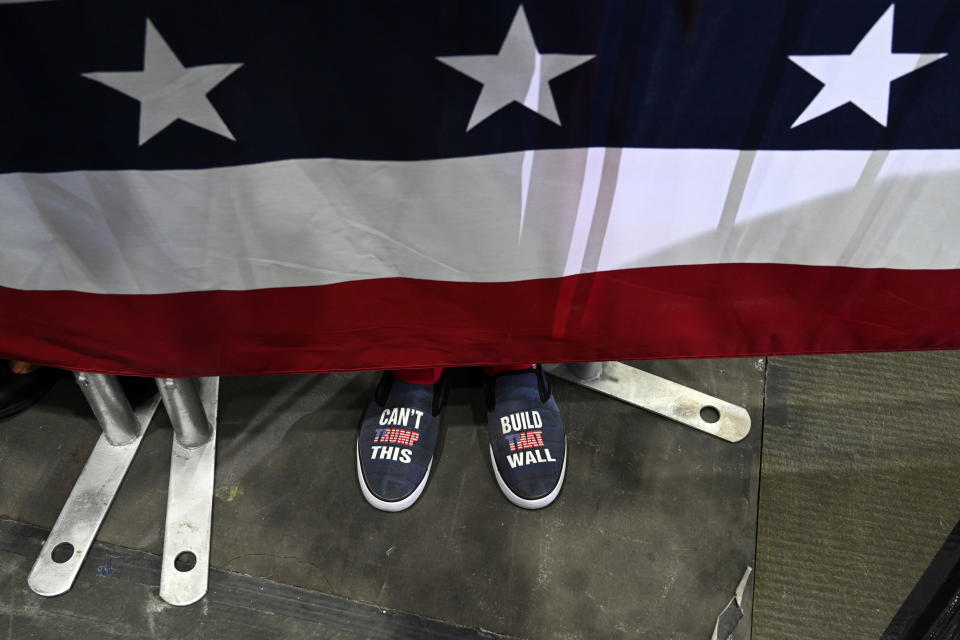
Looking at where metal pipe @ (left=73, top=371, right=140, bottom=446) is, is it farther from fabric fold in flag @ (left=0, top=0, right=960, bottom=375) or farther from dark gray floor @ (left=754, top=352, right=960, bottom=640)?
dark gray floor @ (left=754, top=352, right=960, bottom=640)

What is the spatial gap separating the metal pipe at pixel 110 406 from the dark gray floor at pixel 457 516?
34 mm

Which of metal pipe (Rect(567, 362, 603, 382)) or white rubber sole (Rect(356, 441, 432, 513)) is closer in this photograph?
white rubber sole (Rect(356, 441, 432, 513))

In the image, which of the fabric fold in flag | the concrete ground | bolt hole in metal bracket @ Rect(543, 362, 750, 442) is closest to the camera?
the fabric fold in flag

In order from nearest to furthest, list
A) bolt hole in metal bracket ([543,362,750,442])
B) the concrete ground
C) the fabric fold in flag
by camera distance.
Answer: the fabric fold in flag < the concrete ground < bolt hole in metal bracket ([543,362,750,442])

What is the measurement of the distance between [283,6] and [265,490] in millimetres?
709

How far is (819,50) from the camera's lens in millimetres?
567

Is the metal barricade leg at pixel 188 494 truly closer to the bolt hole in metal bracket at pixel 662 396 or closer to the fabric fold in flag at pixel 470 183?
the fabric fold in flag at pixel 470 183

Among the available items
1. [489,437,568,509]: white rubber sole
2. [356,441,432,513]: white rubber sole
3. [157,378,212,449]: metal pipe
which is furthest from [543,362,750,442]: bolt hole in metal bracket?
[157,378,212,449]: metal pipe

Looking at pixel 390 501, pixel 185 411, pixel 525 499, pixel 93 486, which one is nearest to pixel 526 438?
pixel 525 499

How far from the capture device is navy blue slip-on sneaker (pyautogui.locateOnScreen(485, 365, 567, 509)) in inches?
40.2

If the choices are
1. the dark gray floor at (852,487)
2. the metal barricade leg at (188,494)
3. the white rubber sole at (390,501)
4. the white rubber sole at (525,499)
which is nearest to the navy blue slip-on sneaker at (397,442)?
the white rubber sole at (390,501)

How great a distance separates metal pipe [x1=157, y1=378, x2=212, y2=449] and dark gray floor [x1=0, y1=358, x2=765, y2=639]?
0.04m

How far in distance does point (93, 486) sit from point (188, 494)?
13 cm

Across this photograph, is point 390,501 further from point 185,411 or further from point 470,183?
point 470,183
